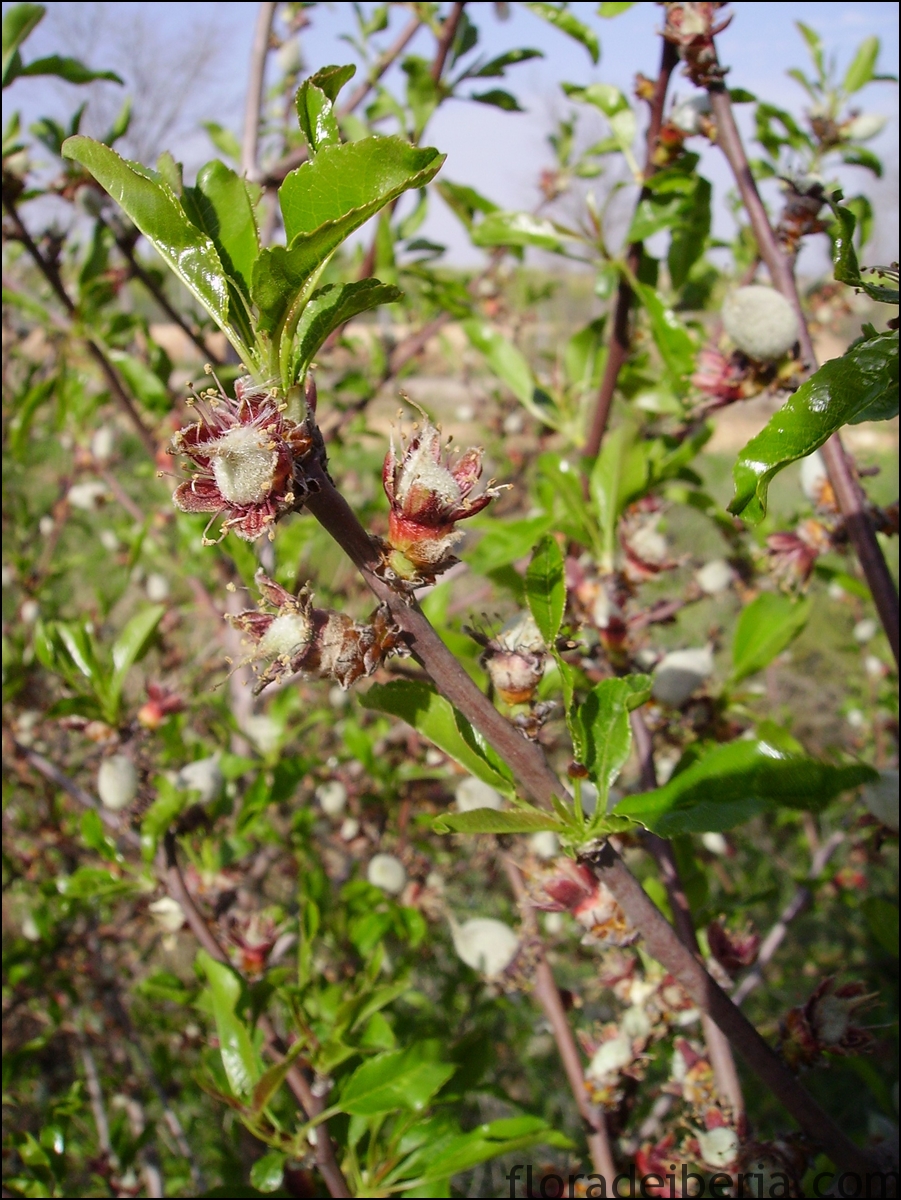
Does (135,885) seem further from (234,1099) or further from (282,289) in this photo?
(282,289)

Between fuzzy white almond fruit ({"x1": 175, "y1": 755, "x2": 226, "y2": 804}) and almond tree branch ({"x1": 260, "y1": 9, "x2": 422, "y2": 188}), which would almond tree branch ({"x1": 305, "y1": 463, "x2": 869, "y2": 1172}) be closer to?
fuzzy white almond fruit ({"x1": 175, "y1": 755, "x2": 226, "y2": 804})

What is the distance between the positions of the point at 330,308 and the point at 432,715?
0.88ft

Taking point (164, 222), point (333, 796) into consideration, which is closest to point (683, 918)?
point (164, 222)

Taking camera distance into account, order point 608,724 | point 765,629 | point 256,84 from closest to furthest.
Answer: point 608,724, point 765,629, point 256,84

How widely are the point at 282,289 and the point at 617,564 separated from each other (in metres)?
0.67

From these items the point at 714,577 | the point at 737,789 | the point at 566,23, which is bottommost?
the point at 737,789

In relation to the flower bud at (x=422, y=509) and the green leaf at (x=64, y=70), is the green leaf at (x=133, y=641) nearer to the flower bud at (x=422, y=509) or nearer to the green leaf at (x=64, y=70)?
the flower bud at (x=422, y=509)

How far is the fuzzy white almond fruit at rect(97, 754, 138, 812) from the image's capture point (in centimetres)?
110

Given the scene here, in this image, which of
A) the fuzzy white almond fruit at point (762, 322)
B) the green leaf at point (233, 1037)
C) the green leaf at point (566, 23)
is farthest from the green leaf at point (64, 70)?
the green leaf at point (233, 1037)

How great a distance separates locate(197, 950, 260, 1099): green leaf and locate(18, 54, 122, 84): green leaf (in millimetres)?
1349

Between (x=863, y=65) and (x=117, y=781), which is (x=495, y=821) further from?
(x=863, y=65)

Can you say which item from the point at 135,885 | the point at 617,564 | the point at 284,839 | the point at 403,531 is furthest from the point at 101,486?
the point at 403,531

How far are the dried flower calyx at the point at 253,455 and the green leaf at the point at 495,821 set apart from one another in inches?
7.7

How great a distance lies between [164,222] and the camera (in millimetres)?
466
